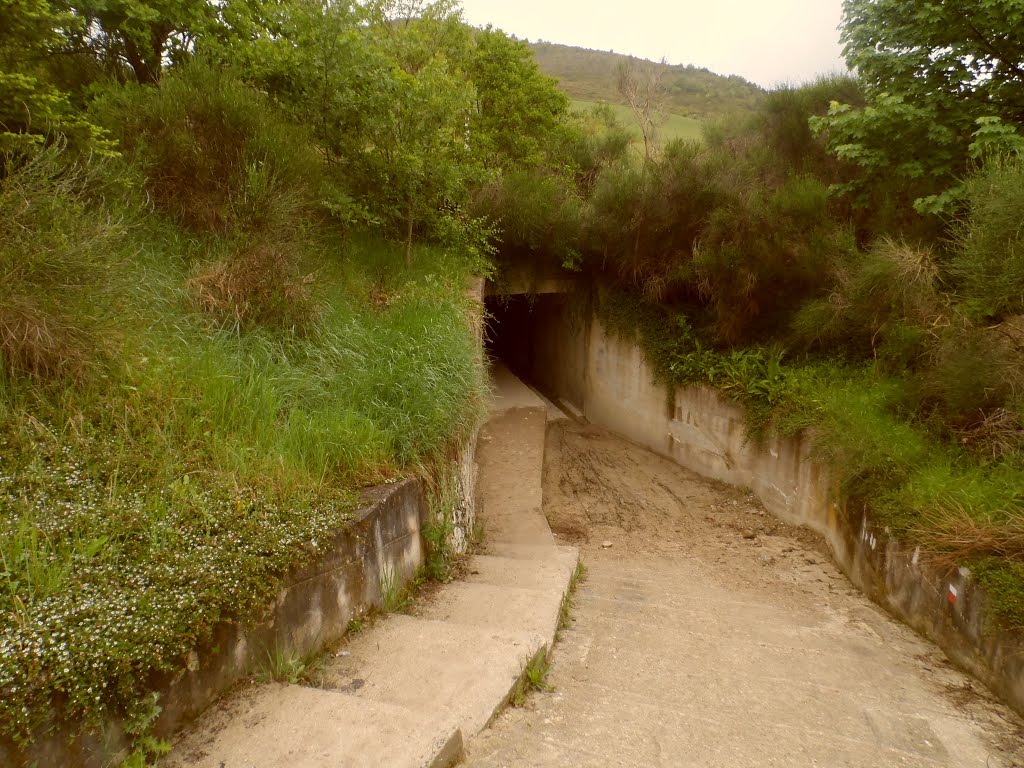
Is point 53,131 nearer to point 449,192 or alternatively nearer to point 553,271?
point 449,192

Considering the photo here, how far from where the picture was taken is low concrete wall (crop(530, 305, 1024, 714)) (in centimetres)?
505

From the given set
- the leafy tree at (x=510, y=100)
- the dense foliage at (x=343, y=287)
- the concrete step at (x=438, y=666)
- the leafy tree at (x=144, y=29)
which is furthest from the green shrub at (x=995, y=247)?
the leafy tree at (x=510, y=100)

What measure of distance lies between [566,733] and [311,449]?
7.98ft

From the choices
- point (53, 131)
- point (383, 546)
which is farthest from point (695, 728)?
point (53, 131)

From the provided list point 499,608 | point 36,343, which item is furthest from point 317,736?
point 36,343

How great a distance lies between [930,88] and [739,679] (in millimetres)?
8252

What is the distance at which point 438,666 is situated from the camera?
11.5 feet

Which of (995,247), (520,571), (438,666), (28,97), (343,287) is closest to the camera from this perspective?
(438,666)

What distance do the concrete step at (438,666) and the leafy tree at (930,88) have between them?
7700 mm

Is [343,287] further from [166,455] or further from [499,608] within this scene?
[499,608]

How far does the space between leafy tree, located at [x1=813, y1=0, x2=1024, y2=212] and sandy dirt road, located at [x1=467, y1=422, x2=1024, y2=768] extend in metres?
5.15

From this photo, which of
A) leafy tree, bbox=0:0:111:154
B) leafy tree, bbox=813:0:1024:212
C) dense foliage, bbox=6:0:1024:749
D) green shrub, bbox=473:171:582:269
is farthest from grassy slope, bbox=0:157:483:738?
leafy tree, bbox=813:0:1024:212

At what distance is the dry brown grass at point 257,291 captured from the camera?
18.6 ft

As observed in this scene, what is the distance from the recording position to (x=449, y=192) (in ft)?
30.5
